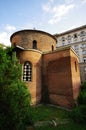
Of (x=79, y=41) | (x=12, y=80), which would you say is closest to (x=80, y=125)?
(x=12, y=80)

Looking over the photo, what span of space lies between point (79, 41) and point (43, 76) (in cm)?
2852

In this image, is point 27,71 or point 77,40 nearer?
point 27,71

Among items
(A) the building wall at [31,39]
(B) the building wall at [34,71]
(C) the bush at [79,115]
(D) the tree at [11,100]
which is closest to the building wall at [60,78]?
(B) the building wall at [34,71]

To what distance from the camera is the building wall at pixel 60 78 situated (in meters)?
13.0

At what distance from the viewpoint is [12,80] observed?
8219mm

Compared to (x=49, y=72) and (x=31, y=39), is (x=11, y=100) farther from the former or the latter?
(x=31, y=39)

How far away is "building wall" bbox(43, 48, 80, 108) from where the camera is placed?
510 inches

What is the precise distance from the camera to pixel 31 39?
16.6 m

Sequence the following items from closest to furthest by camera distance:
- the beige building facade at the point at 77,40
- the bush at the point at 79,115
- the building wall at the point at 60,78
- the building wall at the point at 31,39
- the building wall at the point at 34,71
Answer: the bush at the point at 79,115 → the building wall at the point at 60,78 → the building wall at the point at 34,71 → the building wall at the point at 31,39 → the beige building facade at the point at 77,40

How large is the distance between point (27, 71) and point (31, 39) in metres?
5.11

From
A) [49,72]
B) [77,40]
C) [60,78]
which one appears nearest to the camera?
[60,78]

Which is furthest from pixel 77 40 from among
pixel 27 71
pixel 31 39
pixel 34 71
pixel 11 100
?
pixel 11 100

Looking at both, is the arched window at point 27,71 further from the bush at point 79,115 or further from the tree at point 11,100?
the bush at point 79,115

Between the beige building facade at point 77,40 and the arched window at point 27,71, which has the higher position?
the beige building facade at point 77,40
